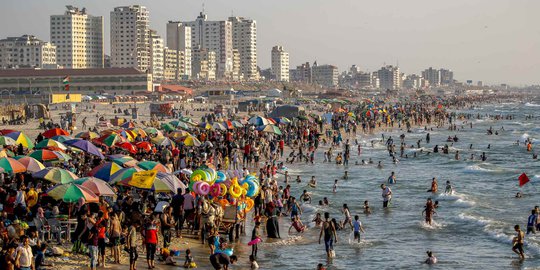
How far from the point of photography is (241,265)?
15938mm

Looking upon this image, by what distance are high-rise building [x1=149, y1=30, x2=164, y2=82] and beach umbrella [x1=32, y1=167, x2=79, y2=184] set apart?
160 m

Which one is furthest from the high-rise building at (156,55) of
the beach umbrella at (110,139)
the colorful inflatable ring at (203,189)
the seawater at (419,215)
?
the colorful inflatable ring at (203,189)

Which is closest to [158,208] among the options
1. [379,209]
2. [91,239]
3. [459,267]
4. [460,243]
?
[91,239]

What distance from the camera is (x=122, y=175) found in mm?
17594

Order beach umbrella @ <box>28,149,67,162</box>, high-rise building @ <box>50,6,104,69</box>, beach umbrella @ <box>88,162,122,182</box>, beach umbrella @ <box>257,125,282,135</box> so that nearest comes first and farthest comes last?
beach umbrella @ <box>88,162,122,182</box>, beach umbrella @ <box>28,149,67,162</box>, beach umbrella @ <box>257,125,282,135</box>, high-rise building @ <box>50,6,104,69</box>

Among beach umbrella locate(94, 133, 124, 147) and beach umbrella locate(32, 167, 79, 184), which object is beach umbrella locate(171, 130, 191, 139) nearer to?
beach umbrella locate(94, 133, 124, 147)

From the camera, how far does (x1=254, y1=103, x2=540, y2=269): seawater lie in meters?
17.8

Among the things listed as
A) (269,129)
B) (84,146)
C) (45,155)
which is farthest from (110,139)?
(269,129)

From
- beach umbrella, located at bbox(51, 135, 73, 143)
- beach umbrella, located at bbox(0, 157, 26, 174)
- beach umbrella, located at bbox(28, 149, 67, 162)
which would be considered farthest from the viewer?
beach umbrella, located at bbox(51, 135, 73, 143)

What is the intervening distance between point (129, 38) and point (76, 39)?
48.4 ft

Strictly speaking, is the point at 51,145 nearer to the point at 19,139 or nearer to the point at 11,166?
the point at 19,139

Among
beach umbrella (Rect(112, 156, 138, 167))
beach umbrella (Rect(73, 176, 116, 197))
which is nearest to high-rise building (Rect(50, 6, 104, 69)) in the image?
beach umbrella (Rect(112, 156, 138, 167))

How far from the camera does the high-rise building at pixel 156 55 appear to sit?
178 m

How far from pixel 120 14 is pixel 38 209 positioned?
169753 millimetres
